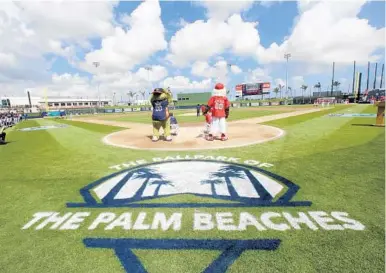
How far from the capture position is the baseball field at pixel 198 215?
276 cm

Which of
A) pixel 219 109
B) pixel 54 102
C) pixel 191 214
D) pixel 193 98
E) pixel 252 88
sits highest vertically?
pixel 252 88

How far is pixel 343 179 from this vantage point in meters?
5.20

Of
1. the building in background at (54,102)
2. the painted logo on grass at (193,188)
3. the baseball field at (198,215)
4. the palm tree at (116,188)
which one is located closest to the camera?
the baseball field at (198,215)

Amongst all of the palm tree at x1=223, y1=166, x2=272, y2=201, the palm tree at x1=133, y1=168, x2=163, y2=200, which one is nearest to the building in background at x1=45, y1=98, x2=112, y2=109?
the palm tree at x1=133, y1=168, x2=163, y2=200

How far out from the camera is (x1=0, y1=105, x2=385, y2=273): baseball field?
2.76 m

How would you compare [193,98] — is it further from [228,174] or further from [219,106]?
[228,174]

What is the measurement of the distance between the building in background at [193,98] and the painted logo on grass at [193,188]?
11035 centimetres

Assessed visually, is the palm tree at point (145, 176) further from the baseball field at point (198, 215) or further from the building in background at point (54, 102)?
the building in background at point (54, 102)

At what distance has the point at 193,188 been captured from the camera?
4941 mm

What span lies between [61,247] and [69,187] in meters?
2.49

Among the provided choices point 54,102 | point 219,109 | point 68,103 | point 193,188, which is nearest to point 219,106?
point 219,109

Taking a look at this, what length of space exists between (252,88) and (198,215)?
324 ft

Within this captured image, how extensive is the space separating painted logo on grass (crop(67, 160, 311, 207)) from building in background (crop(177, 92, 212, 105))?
110 m

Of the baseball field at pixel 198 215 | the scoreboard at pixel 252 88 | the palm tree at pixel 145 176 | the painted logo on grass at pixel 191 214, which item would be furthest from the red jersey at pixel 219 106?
the scoreboard at pixel 252 88
